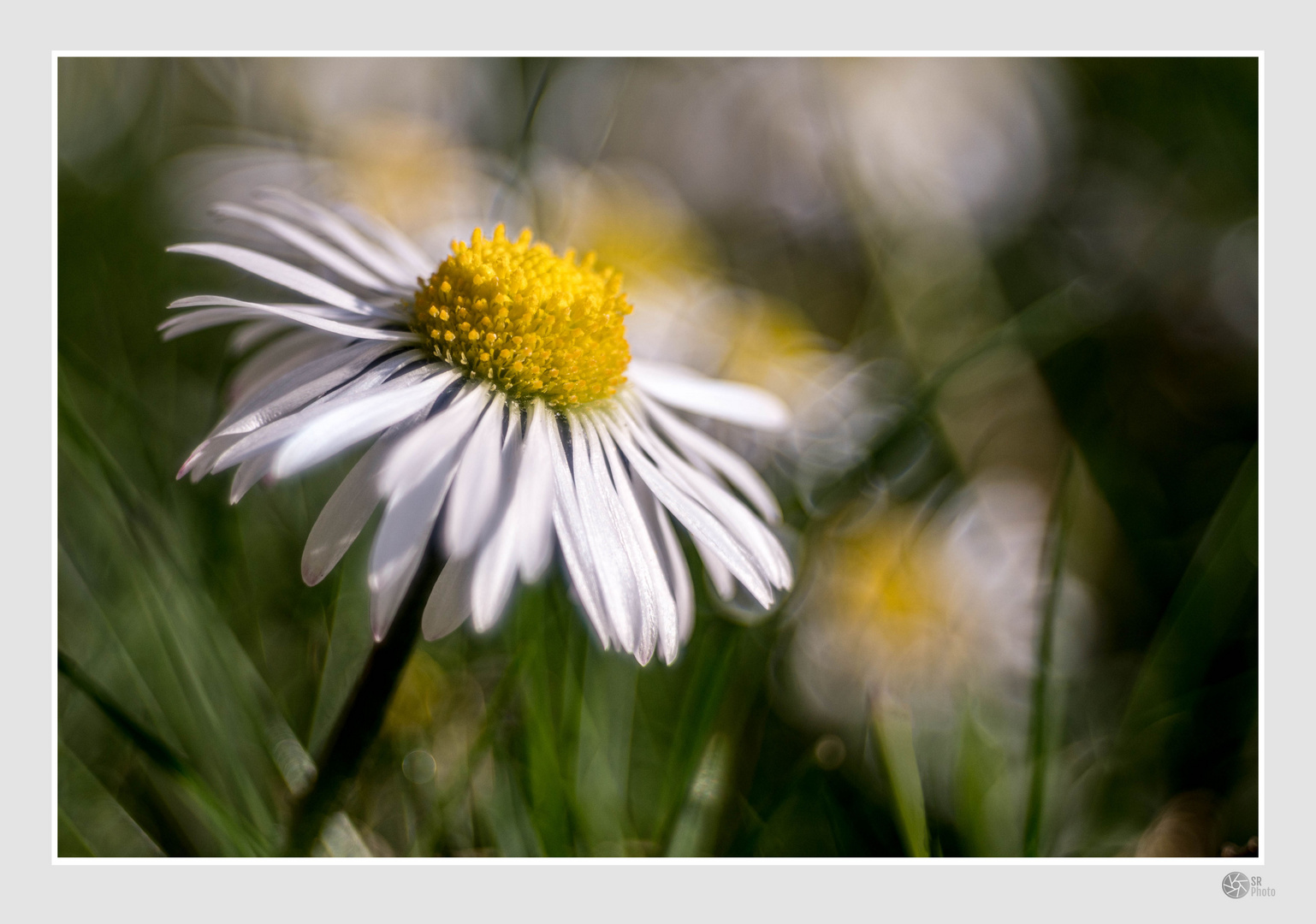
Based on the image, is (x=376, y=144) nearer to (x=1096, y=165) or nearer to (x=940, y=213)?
(x=940, y=213)

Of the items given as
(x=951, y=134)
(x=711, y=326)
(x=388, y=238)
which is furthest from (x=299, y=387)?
(x=951, y=134)

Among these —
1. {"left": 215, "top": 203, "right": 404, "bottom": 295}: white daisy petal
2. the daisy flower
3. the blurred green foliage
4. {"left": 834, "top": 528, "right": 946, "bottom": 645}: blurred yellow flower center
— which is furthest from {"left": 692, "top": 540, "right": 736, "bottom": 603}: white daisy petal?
{"left": 834, "top": 528, "right": 946, "bottom": 645}: blurred yellow flower center

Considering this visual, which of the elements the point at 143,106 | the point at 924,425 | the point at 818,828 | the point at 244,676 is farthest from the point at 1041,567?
the point at 143,106

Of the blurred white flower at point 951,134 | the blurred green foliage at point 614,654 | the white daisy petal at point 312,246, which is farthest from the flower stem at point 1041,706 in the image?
the blurred white flower at point 951,134

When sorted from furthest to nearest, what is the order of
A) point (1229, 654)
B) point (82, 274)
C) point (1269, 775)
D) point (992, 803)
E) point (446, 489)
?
point (82, 274), point (1229, 654), point (992, 803), point (1269, 775), point (446, 489)

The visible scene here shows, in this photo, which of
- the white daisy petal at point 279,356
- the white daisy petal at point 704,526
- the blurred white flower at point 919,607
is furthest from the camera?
the blurred white flower at point 919,607

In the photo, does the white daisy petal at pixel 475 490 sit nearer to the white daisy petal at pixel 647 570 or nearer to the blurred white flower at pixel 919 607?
the white daisy petal at pixel 647 570

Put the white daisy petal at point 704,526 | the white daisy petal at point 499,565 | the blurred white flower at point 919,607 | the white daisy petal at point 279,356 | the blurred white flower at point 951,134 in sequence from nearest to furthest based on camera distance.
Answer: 1. the white daisy petal at point 499,565
2. the white daisy petal at point 704,526
3. the white daisy petal at point 279,356
4. the blurred white flower at point 919,607
5. the blurred white flower at point 951,134
